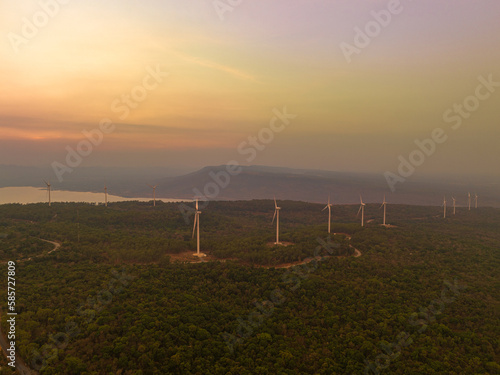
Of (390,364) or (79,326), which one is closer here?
(390,364)

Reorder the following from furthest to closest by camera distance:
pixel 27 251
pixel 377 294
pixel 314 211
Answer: pixel 314 211 < pixel 27 251 < pixel 377 294

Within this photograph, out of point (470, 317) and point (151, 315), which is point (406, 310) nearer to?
point (470, 317)

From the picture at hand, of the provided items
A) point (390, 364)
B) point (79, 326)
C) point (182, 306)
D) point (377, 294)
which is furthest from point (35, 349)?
point (377, 294)

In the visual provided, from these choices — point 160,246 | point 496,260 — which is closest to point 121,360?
point 160,246

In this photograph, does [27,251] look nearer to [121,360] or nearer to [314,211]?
[121,360]

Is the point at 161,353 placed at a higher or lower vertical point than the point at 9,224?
lower

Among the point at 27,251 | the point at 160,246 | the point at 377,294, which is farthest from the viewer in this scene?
the point at 160,246
